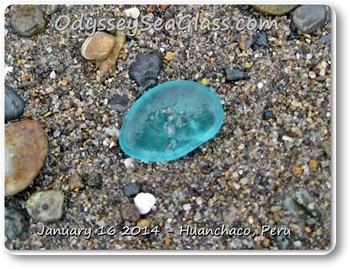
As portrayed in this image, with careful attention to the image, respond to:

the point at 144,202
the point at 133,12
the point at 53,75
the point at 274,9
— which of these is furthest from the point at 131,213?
the point at 274,9

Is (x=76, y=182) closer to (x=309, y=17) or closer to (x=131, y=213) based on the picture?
(x=131, y=213)

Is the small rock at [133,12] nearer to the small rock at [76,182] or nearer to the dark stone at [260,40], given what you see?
the dark stone at [260,40]

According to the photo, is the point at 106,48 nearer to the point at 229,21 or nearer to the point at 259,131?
the point at 229,21

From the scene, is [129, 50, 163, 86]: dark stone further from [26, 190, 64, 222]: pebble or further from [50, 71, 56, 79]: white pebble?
[26, 190, 64, 222]: pebble

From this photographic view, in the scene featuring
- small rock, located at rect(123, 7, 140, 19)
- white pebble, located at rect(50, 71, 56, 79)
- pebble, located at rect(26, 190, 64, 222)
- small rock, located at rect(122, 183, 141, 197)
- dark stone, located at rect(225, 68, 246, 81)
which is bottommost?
pebble, located at rect(26, 190, 64, 222)

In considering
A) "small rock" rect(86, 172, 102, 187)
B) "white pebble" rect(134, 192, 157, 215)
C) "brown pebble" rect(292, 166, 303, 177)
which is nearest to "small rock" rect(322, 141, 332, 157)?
"brown pebble" rect(292, 166, 303, 177)

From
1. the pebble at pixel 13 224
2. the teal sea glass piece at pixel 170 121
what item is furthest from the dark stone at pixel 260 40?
the pebble at pixel 13 224
